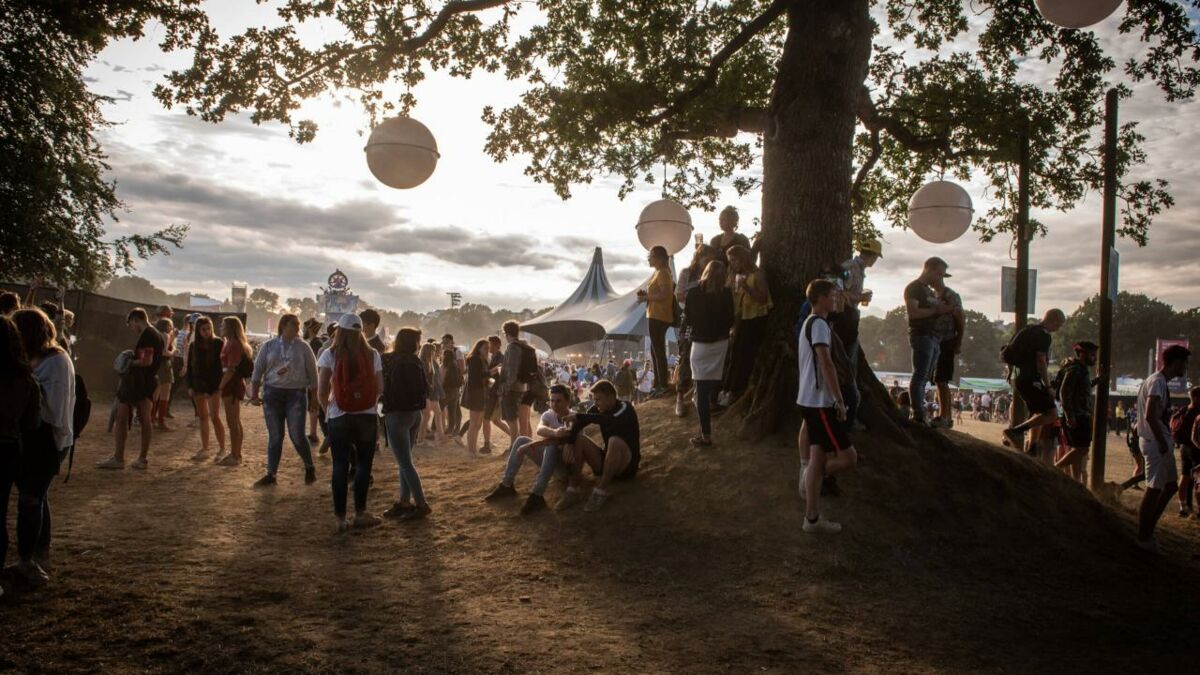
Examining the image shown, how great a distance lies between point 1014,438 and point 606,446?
5.87 metres

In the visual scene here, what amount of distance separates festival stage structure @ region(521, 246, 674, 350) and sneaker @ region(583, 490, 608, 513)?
1916cm

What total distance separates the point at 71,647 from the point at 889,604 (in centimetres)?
449

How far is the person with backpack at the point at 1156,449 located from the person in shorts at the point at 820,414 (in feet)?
10.2

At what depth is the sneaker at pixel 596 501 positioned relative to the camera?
249 inches

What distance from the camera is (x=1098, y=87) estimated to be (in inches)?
385

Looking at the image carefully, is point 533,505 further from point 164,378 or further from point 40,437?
point 164,378

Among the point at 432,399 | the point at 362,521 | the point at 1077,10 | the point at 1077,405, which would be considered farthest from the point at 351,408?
the point at 1077,405

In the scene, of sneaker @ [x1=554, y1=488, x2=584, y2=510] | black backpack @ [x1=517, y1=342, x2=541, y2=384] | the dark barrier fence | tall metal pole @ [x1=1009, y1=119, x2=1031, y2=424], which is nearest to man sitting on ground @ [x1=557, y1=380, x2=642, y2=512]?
sneaker @ [x1=554, y1=488, x2=584, y2=510]

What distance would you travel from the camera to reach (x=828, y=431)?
5320 mm

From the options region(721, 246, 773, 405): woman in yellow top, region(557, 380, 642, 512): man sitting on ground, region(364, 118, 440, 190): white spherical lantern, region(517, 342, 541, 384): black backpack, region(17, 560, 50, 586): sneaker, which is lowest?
region(17, 560, 50, 586): sneaker

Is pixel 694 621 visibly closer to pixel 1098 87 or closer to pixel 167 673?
pixel 167 673

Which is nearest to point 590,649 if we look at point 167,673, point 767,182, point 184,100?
point 167,673

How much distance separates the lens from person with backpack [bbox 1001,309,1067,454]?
27.6 ft

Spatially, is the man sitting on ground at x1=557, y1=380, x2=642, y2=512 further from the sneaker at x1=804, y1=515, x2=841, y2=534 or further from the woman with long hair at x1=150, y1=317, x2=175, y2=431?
the woman with long hair at x1=150, y1=317, x2=175, y2=431
